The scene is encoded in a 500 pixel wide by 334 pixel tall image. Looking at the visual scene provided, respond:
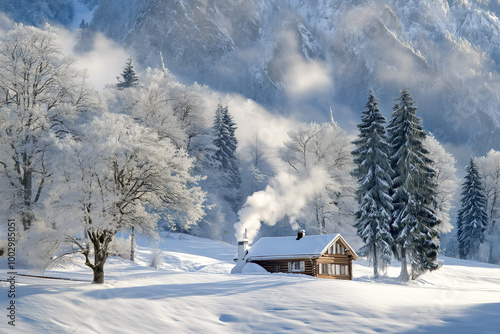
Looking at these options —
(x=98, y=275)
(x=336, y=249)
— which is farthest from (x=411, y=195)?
(x=98, y=275)

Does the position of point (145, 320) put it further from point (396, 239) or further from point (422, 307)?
point (396, 239)

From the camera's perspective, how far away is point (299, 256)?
33.3 meters

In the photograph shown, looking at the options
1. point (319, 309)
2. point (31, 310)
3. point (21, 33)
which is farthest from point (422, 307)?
point (21, 33)

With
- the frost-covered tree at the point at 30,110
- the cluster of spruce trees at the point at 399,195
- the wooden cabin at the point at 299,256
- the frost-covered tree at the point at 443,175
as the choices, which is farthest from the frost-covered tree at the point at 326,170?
the frost-covered tree at the point at 30,110

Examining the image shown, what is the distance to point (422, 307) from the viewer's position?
1474 cm

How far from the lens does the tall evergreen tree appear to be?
107 ft

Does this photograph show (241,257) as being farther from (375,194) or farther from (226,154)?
(226,154)

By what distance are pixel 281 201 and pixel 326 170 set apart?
257 inches

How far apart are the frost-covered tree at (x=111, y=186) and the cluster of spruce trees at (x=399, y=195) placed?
65.8 feet

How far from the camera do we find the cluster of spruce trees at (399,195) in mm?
32938

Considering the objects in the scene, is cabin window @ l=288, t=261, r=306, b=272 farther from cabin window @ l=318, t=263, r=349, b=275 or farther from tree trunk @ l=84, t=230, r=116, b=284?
tree trunk @ l=84, t=230, r=116, b=284

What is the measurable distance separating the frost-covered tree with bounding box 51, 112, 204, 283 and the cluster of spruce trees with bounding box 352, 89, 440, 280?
20.1 m

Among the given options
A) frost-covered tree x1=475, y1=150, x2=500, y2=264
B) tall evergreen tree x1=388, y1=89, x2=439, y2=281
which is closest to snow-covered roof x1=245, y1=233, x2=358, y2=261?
tall evergreen tree x1=388, y1=89, x2=439, y2=281

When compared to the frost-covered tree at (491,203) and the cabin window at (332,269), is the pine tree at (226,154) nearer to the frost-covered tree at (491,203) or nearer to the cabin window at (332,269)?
the cabin window at (332,269)
